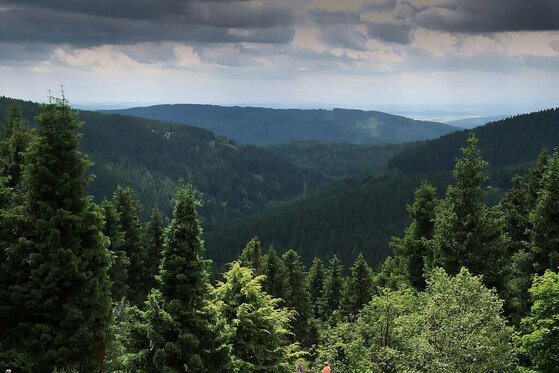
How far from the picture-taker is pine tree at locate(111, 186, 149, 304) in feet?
166

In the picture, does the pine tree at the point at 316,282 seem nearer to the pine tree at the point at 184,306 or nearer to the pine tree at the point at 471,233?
the pine tree at the point at 471,233

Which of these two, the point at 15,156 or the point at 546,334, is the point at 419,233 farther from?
the point at 15,156

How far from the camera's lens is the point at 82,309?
75.8ft

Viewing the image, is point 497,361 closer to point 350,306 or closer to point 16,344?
point 16,344

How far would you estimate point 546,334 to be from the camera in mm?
20922

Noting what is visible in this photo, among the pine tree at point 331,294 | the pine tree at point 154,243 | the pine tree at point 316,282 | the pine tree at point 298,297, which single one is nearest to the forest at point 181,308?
the pine tree at point 154,243

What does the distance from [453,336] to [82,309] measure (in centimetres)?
1600

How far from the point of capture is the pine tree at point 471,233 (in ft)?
101

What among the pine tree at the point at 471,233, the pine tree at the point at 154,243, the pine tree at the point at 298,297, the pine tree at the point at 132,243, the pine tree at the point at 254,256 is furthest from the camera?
the pine tree at the point at 298,297

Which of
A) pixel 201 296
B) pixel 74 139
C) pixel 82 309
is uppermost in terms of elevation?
pixel 74 139

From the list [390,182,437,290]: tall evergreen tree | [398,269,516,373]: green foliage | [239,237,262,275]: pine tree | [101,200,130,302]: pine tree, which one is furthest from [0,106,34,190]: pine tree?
[390,182,437,290]: tall evergreen tree

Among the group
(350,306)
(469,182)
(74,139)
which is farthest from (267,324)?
(350,306)

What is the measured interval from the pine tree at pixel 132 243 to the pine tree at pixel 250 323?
2844 cm

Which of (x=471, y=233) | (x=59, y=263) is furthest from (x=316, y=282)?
(x=59, y=263)
